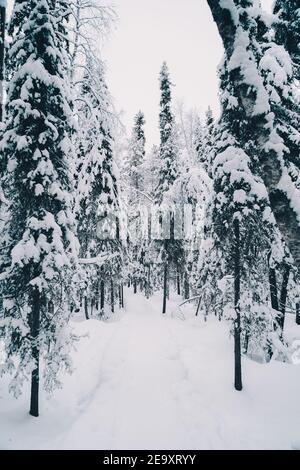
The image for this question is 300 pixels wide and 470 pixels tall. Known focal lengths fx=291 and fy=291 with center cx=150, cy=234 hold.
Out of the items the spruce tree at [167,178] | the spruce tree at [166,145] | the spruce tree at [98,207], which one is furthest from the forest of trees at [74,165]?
the spruce tree at [166,145]

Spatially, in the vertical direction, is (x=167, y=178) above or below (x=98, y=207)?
above

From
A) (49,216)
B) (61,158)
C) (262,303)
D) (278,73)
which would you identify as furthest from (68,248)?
(262,303)

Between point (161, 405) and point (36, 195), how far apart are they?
7674 mm

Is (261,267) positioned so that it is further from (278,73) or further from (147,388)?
(278,73)

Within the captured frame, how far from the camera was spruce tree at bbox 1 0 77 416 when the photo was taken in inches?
294

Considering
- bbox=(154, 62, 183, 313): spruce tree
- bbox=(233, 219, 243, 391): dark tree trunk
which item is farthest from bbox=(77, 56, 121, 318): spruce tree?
bbox=(233, 219, 243, 391): dark tree trunk

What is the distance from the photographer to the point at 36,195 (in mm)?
7566

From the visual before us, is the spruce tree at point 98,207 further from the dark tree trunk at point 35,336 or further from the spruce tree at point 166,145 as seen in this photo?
the dark tree trunk at point 35,336

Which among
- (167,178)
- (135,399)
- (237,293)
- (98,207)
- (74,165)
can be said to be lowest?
(135,399)

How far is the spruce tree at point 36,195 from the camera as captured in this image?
748 centimetres

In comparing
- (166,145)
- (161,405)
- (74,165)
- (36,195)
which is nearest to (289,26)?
(74,165)

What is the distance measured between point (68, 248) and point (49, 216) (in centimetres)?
112

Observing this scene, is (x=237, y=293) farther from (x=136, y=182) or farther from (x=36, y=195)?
(x=136, y=182)

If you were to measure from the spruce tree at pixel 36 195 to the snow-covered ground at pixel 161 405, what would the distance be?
1.15 metres
